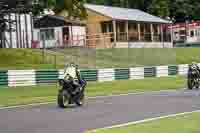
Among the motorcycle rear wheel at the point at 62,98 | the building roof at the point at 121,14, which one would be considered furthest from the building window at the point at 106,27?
the motorcycle rear wheel at the point at 62,98

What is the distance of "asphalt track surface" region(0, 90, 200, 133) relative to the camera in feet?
43.1

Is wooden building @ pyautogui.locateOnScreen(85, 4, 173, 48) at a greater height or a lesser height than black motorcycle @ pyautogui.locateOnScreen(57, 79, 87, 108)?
greater

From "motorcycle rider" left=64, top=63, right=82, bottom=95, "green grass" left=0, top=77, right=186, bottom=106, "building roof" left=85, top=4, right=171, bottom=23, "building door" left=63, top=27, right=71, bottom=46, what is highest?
"building roof" left=85, top=4, right=171, bottom=23

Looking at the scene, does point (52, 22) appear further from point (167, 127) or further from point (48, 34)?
point (167, 127)

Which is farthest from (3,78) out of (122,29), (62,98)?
(122,29)

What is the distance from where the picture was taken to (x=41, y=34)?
2395 inches

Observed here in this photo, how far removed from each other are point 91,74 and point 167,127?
22.4 meters

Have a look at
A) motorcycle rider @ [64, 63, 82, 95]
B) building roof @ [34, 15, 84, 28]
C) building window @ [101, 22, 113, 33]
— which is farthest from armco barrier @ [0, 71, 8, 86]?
building window @ [101, 22, 113, 33]

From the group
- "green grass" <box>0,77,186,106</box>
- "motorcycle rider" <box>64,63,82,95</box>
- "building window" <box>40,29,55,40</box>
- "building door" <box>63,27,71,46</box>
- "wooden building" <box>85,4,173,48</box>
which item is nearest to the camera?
"motorcycle rider" <box>64,63,82,95</box>

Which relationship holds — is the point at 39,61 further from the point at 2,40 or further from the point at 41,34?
the point at 41,34

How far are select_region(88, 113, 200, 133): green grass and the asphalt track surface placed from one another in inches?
38.8

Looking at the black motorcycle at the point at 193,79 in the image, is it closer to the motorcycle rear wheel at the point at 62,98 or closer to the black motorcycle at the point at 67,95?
the black motorcycle at the point at 67,95

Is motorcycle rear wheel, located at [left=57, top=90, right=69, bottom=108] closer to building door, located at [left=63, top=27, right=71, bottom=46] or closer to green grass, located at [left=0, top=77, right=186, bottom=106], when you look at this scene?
green grass, located at [left=0, top=77, right=186, bottom=106]

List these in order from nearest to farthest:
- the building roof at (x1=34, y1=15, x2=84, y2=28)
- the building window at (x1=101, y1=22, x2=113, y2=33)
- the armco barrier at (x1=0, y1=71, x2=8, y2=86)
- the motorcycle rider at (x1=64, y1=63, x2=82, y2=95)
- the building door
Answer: the motorcycle rider at (x1=64, y1=63, x2=82, y2=95), the armco barrier at (x1=0, y1=71, x2=8, y2=86), the building door, the building roof at (x1=34, y1=15, x2=84, y2=28), the building window at (x1=101, y1=22, x2=113, y2=33)
